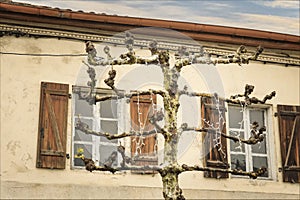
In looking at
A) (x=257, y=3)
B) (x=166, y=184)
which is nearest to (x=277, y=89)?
(x=257, y=3)

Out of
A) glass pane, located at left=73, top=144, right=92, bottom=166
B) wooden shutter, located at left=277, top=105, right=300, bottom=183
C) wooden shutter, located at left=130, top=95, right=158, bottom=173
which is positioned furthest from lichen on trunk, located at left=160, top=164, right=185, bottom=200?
wooden shutter, located at left=277, top=105, right=300, bottom=183

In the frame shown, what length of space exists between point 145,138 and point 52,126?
5.29 ft

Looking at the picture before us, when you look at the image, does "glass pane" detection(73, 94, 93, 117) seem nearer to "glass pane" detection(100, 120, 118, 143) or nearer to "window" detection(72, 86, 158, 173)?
"window" detection(72, 86, 158, 173)

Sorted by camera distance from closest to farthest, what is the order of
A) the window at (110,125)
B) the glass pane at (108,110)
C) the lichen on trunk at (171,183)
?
the lichen on trunk at (171,183)
the window at (110,125)
the glass pane at (108,110)

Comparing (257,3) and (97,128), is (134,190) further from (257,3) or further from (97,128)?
(257,3)

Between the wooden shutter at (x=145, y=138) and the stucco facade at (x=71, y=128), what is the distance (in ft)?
1.06

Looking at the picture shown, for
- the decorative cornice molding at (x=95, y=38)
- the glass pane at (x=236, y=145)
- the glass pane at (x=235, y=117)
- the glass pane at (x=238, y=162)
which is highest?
the decorative cornice molding at (x=95, y=38)

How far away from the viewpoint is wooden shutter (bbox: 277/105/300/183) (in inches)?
461

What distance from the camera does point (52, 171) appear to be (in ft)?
34.4

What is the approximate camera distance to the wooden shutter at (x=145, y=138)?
10906 mm

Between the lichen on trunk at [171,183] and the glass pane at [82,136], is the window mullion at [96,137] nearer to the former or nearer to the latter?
the glass pane at [82,136]

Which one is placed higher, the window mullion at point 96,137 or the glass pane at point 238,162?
the window mullion at point 96,137

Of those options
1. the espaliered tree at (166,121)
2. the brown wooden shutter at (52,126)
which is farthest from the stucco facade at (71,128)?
the espaliered tree at (166,121)

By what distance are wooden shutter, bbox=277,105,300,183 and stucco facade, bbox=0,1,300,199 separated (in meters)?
0.11
